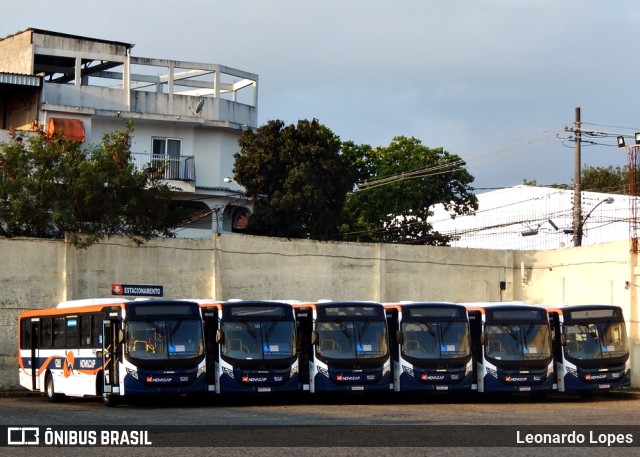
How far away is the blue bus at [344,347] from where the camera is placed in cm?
3038

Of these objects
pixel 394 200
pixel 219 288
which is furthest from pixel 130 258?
pixel 394 200

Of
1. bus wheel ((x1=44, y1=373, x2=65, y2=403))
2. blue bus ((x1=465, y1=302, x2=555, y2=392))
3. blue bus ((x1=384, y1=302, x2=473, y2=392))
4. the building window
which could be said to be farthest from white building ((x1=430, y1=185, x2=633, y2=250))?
bus wheel ((x1=44, y1=373, x2=65, y2=403))

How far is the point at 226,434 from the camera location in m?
19.6

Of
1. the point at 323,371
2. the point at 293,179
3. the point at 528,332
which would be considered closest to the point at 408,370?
the point at 323,371

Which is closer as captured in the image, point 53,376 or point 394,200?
point 53,376

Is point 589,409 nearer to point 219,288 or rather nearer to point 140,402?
point 140,402

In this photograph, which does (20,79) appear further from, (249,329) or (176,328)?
(176,328)

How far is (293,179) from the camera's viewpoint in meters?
46.4

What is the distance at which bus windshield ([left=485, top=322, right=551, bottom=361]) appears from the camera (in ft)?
104

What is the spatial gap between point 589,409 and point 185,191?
948 inches

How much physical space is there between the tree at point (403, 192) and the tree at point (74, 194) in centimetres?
1910

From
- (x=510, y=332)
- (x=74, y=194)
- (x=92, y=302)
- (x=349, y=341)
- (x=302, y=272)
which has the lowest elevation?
(x=349, y=341)

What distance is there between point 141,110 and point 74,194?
11629 mm

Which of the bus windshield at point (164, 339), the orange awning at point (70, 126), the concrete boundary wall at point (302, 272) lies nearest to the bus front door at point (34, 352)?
the concrete boundary wall at point (302, 272)
